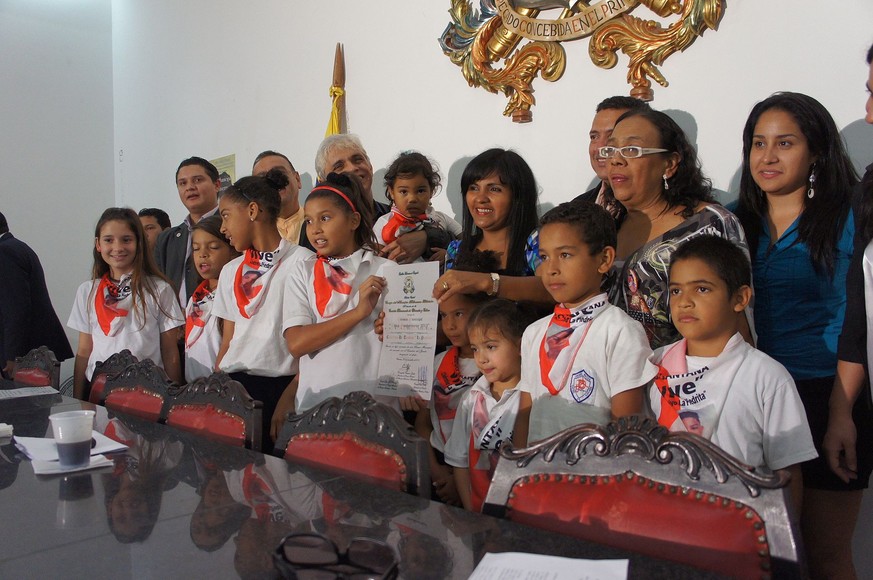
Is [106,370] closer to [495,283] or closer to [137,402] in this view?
[137,402]

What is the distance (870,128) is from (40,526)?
2591 mm

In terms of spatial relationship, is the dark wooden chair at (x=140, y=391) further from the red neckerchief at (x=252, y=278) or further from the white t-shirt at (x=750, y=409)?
the white t-shirt at (x=750, y=409)

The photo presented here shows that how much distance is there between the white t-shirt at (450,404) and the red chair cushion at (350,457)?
27.2 inches

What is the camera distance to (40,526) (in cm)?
130

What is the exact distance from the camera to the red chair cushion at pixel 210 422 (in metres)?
1.98

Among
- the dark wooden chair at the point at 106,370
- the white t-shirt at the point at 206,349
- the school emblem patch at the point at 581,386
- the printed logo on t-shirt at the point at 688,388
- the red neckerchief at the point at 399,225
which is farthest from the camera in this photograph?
the white t-shirt at the point at 206,349

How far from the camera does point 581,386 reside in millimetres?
1842

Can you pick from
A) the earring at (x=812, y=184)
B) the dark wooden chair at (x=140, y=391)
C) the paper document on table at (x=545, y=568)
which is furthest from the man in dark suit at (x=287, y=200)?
the paper document on table at (x=545, y=568)

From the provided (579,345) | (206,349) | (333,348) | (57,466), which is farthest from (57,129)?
(579,345)

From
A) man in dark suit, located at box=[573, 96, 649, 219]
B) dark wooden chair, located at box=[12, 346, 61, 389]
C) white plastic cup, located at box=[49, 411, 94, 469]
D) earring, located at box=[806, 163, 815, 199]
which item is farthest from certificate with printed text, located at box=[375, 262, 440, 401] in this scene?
dark wooden chair, located at box=[12, 346, 61, 389]

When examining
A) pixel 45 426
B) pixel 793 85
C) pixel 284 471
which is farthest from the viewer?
pixel 793 85

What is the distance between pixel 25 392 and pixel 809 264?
108 inches

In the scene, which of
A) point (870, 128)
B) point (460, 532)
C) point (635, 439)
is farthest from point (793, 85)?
point (460, 532)

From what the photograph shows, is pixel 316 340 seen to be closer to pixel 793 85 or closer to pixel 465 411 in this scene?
pixel 465 411
